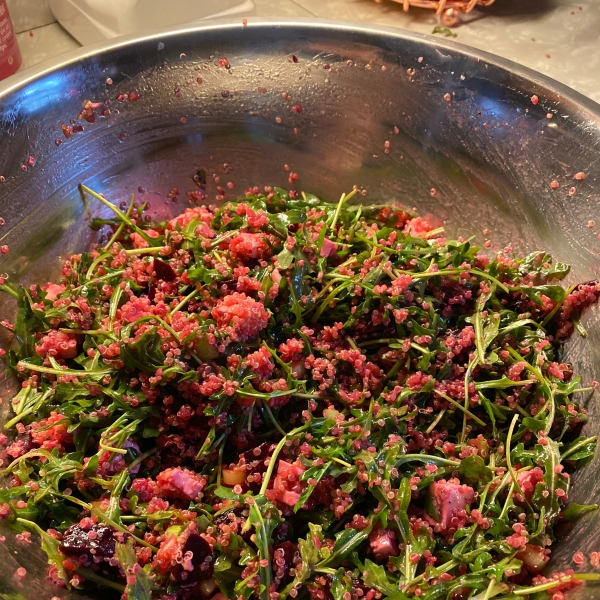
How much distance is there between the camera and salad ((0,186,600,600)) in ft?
3.36

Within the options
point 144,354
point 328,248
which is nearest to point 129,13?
point 328,248

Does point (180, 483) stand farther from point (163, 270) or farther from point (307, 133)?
point (307, 133)

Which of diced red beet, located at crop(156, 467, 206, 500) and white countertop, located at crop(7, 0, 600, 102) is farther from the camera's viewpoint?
white countertop, located at crop(7, 0, 600, 102)

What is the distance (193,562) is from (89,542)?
20 cm

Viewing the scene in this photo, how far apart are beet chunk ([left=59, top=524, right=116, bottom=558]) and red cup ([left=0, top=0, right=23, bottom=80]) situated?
1.53 m

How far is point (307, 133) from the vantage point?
5.51 feet

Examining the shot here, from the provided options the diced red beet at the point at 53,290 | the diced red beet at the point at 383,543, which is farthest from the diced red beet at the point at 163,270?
the diced red beet at the point at 383,543

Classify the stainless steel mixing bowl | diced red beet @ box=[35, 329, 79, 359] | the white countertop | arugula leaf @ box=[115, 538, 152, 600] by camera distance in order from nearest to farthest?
arugula leaf @ box=[115, 538, 152, 600] < diced red beet @ box=[35, 329, 79, 359] < the stainless steel mixing bowl < the white countertop

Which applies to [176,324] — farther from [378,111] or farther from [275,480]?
[378,111]

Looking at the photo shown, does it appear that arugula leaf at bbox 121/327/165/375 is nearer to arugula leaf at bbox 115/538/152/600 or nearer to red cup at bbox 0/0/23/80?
arugula leaf at bbox 115/538/152/600

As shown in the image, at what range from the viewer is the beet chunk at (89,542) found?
3.30ft

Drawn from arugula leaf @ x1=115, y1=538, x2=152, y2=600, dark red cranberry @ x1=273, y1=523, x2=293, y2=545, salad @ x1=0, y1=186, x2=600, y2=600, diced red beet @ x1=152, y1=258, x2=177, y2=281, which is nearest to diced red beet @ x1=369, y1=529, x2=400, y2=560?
salad @ x1=0, y1=186, x2=600, y2=600

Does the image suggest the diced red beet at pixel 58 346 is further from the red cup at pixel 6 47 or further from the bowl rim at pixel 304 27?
the red cup at pixel 6 47

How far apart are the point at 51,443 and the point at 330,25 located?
1.37 meters
